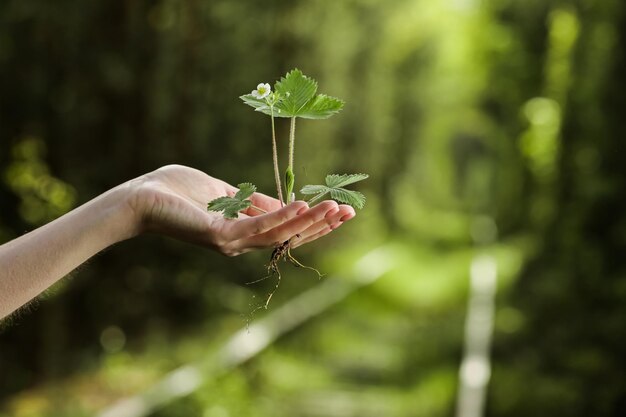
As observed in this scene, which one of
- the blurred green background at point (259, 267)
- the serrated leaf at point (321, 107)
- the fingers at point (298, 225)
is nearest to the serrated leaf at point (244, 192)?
the fingers at point (298, 225)

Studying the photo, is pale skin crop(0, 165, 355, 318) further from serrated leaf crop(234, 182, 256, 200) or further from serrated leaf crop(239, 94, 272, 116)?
serrated leaf crop(239, 94, 272, 116)

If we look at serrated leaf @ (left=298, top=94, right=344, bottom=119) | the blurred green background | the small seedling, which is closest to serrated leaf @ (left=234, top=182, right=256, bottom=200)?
the small seedling

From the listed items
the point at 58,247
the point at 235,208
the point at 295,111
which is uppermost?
the point at 295,111

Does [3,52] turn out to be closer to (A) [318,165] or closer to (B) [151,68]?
(B) [151,68]

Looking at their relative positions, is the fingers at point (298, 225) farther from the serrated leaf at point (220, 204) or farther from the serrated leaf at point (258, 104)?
the serrated leaf at point (258, 104)

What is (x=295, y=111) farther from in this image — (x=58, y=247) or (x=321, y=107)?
(x=58, y=247)

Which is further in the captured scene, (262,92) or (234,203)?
(262,92)

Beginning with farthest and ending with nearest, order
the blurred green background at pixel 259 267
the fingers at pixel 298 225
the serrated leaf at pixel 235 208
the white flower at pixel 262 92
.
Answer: the blurred green background at pixel 259 267 → the white flower at pixel 262 92 → the serrated leaf at pixel 235 208 → the fingers at pixel 298 225

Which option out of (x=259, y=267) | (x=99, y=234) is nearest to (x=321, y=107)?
(x=99, y=234)
